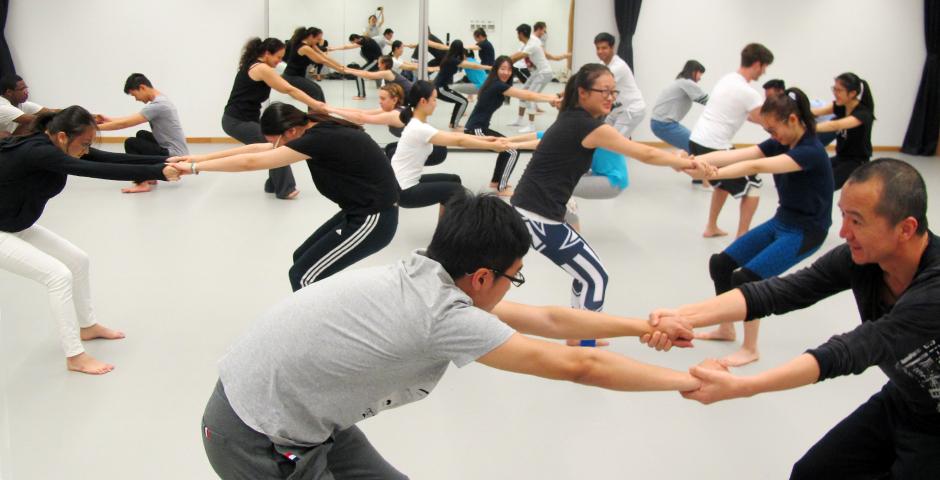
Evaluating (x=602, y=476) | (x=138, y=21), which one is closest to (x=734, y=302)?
(x=602, y=476)

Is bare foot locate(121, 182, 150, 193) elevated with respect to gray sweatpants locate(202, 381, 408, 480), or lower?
lower

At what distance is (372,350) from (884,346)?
1165 millimetres

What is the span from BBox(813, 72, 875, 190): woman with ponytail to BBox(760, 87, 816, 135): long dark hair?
2.65m

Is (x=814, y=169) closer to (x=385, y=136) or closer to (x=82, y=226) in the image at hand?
(x=82, y=226)

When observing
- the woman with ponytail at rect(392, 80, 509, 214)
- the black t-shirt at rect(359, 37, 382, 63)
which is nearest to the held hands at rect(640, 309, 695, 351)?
the woman with ponytail at rect(392, 80, 509, 214)

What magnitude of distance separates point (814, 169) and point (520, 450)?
177cm

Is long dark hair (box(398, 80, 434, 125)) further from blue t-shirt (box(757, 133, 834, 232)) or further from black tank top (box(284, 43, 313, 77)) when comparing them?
black tank top (box(284, 43, 313, 77))

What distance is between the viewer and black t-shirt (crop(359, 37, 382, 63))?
32.1ft

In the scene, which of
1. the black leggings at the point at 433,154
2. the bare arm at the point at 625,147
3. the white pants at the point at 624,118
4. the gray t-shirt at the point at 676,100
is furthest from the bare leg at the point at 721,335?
the white pants at the point at 624,118

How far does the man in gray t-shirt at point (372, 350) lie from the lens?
1.59 meters

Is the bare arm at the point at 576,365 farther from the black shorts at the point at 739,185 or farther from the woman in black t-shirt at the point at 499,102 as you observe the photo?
A: the woman in black t-shirt at the point at 499,102

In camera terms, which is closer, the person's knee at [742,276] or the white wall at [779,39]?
the person's knee at [742,276]

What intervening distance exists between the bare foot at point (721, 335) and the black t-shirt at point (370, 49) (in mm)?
6652

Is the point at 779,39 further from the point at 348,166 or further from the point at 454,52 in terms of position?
the point at 348,166
